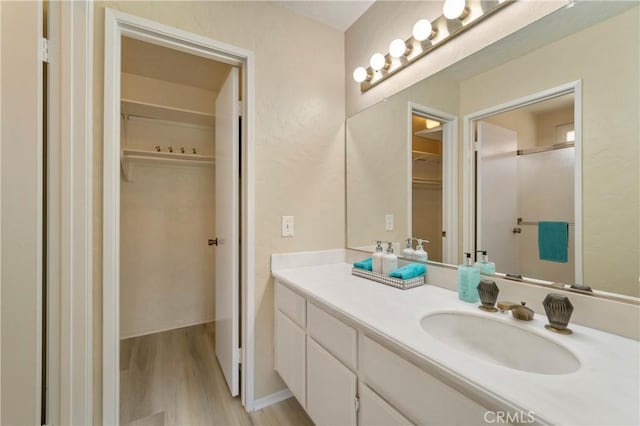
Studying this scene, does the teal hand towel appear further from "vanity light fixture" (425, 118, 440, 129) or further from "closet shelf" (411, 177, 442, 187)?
"vanity light fixture" (425, 118, 440, 129)

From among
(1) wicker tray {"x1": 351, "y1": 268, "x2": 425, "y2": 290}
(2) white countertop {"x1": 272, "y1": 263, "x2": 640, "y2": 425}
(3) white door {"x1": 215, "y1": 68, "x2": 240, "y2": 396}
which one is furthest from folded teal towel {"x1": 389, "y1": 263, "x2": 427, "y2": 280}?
(3) white door {"x1": 215, "y1": 68, "x2": 240, "y2": 396}

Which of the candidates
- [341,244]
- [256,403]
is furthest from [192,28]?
[256,403]

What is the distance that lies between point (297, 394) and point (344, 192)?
4.11 feet

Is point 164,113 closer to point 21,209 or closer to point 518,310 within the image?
point 21,209

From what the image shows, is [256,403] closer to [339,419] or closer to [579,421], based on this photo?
[339,419]

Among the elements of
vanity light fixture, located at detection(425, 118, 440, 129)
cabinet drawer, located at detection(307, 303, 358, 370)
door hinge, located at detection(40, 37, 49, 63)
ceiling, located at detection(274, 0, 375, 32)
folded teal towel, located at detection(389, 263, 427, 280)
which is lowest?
cabinet drawer, located at detection(307, 303, 358, 370)

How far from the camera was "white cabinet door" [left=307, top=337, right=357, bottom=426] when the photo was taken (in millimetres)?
971

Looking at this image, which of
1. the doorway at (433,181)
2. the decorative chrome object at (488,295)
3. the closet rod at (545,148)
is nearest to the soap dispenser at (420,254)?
the doorway at (433,181)

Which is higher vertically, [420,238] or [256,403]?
Answer: [420,238]

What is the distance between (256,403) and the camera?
158cm

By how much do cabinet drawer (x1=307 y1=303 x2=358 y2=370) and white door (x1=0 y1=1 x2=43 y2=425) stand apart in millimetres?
1076

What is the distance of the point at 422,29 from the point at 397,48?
17 cm

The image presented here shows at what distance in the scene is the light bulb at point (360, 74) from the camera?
1690 millimetres

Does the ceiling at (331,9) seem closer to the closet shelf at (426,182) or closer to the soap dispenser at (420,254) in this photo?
the closet shelf at (426,182)
